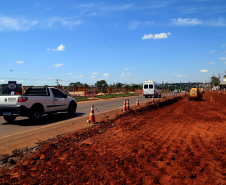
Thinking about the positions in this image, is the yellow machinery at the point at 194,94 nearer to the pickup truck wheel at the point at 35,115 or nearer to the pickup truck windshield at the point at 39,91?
the pickup truck windshield at the point at 39,91

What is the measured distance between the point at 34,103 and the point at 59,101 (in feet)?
6.09

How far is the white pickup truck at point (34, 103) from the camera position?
891cm

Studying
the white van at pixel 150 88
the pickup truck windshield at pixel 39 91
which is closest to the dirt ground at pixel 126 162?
the pickup truck windshield at pixel 39 91

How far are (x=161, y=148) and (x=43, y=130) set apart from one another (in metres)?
4.88

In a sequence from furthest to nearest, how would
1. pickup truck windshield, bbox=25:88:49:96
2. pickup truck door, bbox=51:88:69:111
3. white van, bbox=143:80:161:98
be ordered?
white van, bbox=143:80:161:98
pickup truck door, bbox=51:88:69:111
pickup truck windshield, bbox=25:88:49:96

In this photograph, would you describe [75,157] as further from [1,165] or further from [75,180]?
[1,165]

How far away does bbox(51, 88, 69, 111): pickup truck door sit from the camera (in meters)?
10.9

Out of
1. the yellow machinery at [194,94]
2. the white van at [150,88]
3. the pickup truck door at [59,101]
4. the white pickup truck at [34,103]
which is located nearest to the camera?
the white pickup truck at [34,103]

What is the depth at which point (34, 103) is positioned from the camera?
9461mm

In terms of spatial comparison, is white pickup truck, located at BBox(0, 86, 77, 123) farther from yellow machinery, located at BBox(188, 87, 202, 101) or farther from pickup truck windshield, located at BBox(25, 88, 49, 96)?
yellow machinery, located at BBox(188, 87, 202, 101)

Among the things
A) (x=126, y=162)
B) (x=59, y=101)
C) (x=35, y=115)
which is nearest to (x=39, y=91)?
(x=59, y=101)

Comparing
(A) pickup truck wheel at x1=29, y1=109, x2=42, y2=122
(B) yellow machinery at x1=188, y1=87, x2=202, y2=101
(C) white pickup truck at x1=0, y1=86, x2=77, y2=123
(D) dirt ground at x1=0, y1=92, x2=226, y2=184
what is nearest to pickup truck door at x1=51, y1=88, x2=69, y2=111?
(C) white pickup truck at x1=0, y1=86, x2=77, y2=123

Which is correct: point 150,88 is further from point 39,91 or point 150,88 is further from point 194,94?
point 39,91

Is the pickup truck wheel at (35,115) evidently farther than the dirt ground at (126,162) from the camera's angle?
Yes
